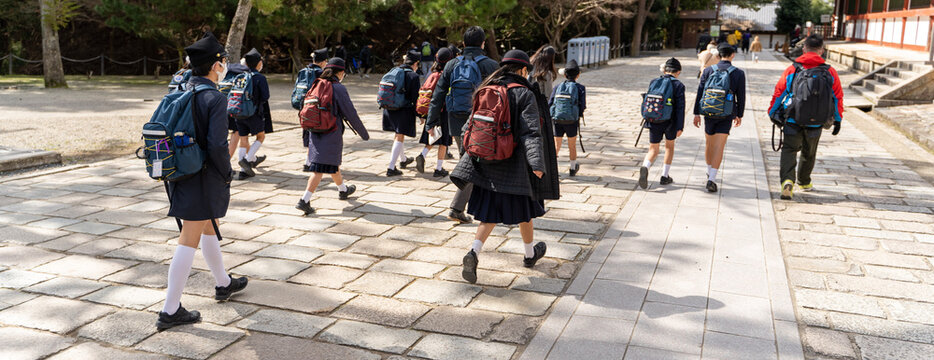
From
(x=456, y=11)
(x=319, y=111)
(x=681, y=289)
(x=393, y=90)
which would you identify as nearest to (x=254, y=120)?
(x=393, y=90)

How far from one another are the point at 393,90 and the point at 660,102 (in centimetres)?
288

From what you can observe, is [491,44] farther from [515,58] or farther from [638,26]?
[515,58]

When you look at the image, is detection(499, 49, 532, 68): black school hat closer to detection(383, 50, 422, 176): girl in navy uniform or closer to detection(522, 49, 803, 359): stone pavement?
detection(522, 49, 803, 359): stone pavement

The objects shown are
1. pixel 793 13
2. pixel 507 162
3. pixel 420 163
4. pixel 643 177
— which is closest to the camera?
pixel 507 162

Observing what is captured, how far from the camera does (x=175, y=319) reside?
3699 millimetres

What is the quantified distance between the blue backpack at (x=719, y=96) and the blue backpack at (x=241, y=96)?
16.0 ft

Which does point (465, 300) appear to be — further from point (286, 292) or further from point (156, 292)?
point (156, 292)

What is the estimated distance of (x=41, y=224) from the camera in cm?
580

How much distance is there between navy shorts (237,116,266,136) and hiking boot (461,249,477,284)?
4401 mm

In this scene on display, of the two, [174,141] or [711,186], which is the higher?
[174,141]

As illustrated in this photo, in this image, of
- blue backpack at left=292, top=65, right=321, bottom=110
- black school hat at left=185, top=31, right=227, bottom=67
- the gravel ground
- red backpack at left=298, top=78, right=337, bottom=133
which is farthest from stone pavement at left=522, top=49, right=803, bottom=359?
the gravel ground

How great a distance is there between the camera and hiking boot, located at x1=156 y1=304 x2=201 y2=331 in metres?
3.68

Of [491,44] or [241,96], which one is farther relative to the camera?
[491,44]

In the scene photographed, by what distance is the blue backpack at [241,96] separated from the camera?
7.54 m
